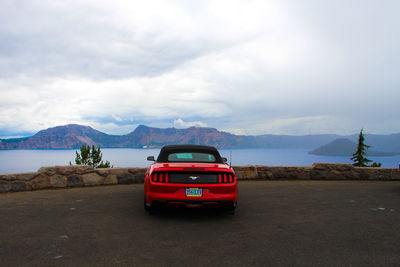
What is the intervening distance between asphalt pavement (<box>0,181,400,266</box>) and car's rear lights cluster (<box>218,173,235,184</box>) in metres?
0.72

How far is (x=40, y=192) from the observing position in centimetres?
783

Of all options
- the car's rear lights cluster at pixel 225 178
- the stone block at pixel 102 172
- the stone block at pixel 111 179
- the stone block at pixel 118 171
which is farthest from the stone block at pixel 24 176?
the car's rear lights cluster at pixel 225 178

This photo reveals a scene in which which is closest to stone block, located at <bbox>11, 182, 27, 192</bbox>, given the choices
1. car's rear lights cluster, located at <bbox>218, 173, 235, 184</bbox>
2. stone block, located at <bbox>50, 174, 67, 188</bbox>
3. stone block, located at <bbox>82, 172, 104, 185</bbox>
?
stone block, located at <bbox>50, 174, 67, 188</bbox>

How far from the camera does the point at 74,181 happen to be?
28.6ft

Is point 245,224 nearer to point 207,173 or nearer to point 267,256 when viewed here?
point 207,173

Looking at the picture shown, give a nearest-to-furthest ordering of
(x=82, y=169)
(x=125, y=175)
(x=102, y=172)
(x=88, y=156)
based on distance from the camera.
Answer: (x=82, y=169) → (x=102, y=172) → (x=125, y=175) → (x=88, y=156)

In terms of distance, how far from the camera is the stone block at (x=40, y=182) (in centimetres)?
817

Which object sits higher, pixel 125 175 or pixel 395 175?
pixel 125 175

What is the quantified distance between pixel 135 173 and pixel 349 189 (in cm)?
708

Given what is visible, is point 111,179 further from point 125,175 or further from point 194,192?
point 194,192

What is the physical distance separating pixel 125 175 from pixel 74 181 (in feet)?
5.26

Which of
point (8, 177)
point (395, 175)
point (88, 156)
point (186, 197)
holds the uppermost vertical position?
point (88, 156)

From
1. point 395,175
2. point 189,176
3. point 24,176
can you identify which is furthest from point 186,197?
point 395,175

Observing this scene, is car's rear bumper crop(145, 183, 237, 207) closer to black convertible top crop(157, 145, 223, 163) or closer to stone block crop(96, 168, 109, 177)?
black convertible top crop(157, 145, 223, 163)
